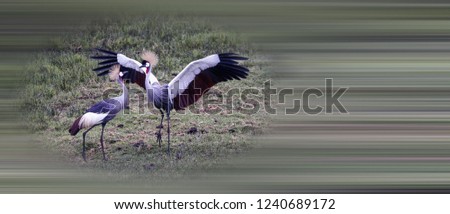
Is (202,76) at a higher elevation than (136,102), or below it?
A: higher

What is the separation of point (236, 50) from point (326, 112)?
75 centimetres

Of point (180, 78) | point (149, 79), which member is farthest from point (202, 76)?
point (149, 79)

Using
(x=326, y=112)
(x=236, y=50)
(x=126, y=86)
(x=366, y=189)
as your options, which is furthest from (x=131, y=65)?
(x=366, y=189)

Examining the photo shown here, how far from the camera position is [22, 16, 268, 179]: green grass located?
372 cm

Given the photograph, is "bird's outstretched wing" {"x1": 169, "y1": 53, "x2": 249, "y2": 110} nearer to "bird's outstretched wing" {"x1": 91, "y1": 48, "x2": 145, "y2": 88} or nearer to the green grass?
the green grass

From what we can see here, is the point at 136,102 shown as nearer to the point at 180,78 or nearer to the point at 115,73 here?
the point at 115,73

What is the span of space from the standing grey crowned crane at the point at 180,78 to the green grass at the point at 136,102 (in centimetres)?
6

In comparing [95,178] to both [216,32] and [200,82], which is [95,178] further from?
[216,32]

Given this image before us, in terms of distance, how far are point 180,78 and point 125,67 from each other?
38 cm

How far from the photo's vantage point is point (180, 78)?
3646 millimetres

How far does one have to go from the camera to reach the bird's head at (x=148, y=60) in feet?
12.2

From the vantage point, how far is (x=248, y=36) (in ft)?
12.5

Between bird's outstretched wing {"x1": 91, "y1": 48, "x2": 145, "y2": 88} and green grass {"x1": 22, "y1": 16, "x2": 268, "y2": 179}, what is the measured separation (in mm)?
57

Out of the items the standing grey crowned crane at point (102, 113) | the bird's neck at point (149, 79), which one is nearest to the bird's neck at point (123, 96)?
the standing grey crowned crane at point (102, 113)
